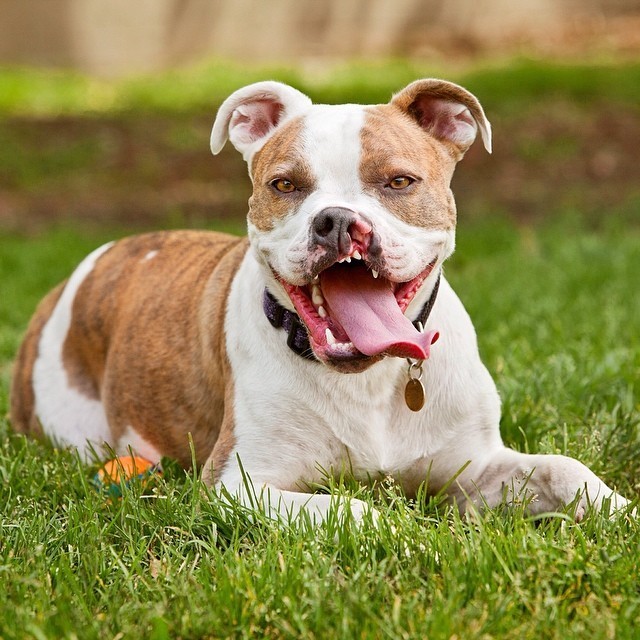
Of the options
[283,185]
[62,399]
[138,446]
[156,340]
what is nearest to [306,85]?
[62,399]

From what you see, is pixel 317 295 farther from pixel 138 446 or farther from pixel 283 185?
pixel 138 446

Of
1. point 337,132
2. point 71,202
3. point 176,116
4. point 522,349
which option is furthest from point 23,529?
point 176,116

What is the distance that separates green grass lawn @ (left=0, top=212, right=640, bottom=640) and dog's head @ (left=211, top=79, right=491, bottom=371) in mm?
498

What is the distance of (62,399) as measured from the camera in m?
4.47

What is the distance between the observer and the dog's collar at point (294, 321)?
11.1 feet

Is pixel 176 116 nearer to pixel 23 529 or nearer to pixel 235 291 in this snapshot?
pixel 235 291

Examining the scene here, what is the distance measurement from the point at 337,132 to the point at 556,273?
3.80 metres

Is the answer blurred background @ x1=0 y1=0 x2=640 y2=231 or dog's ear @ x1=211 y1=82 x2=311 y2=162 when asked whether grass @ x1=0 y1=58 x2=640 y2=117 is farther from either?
dog's ear @ x1=211 y1=82 x2=311 y2=162

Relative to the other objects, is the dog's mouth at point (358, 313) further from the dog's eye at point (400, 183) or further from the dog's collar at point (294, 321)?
the dog's eye at point (400, 183)

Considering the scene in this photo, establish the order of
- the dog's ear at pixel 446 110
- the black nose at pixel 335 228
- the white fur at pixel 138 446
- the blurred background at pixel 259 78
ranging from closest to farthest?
1. the black nose at pixel 335 228
2. the dog's ear at pixel 446 110
3. the white fur at pixel 138 446
4. the blurred background at pixel 259 78

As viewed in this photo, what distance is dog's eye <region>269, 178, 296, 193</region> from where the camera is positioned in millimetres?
3311

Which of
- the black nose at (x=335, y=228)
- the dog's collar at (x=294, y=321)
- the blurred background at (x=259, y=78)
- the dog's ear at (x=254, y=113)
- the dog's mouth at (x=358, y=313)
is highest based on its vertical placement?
the dog's ear at (x=254, y=113)

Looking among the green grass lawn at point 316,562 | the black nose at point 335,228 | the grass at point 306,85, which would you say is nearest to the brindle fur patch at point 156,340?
the green grass lawn at point 316,562

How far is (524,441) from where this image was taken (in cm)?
389
